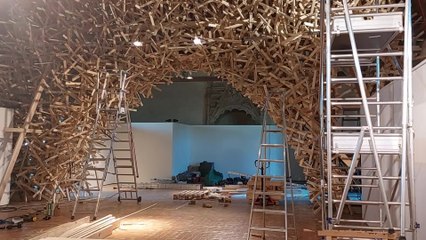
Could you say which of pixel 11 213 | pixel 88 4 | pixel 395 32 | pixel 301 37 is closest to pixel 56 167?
pixel 11 213

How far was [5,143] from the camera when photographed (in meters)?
9.01

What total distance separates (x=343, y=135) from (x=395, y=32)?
114 centimetres

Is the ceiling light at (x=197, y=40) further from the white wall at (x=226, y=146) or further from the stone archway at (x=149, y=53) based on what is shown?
the white wall at (x=226, y=146)

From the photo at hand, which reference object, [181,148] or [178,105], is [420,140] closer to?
[181,148]

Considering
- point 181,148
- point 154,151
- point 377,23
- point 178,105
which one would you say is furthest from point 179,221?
point 178,105

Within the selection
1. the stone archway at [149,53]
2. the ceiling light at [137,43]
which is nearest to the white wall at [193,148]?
the stone archway at [149,53]

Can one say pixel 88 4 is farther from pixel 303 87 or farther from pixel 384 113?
pixel 384 113

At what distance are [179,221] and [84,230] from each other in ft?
6.54

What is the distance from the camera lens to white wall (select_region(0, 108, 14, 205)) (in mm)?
8953

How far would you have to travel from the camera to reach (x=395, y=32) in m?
4.03

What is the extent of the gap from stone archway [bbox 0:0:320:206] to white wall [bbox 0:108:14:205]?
1.68 ft

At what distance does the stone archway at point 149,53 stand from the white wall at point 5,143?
1.68ft

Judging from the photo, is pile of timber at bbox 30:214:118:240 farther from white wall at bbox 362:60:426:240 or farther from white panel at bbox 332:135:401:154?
white wall at bbox 362:60:426:240

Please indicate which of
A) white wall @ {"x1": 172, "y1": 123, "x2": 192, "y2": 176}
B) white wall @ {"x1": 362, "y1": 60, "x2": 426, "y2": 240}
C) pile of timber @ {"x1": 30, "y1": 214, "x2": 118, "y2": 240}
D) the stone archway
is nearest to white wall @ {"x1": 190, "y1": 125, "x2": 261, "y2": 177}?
white wall @ {"x1": 172, "y1": 123, "x2": 192, "y2": 176}
